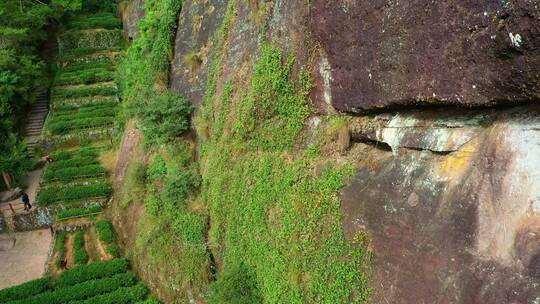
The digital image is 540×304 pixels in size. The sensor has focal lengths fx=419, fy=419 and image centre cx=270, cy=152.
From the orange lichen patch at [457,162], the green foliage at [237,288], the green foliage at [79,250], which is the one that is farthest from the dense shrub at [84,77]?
the orange lichen patch at [457,162]

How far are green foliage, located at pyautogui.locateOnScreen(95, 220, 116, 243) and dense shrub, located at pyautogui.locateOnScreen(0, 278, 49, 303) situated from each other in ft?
8.78

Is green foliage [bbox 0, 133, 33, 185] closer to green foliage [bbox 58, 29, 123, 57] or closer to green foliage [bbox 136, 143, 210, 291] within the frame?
green foliage [bbox 136, 143, 210, 291]

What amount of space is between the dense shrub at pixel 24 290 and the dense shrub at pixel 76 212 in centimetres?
366

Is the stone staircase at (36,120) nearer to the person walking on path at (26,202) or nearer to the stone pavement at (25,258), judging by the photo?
the person walking on path at (26,202)

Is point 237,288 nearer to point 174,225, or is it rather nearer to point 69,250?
point 174,225

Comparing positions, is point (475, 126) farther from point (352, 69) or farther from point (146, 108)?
point (146, 108)

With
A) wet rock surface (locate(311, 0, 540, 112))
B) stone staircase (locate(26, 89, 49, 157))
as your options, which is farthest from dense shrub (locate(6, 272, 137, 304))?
wet rock surface (locate(311, 0, 540, 112))

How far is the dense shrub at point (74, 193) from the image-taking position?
1906 cm

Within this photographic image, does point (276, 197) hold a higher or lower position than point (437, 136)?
lower

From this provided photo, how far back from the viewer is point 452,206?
6.21 m

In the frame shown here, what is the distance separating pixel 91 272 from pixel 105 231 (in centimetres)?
214

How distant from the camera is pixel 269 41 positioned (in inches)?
418

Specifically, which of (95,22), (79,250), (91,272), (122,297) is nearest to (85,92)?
(95,22)

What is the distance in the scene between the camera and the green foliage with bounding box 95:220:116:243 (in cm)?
1730
